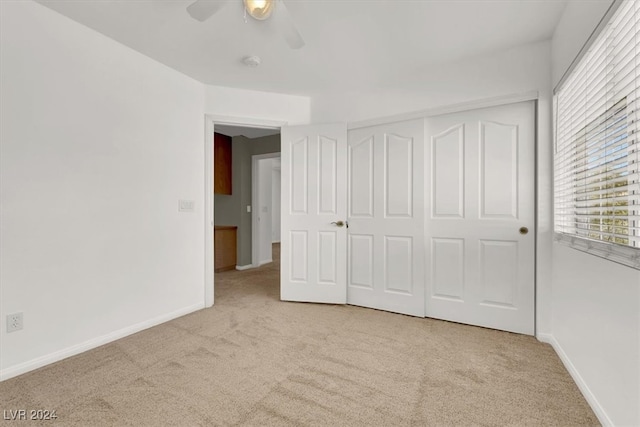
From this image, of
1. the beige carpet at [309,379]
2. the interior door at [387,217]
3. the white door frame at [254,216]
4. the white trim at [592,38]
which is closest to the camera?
the white trim at [592,38]

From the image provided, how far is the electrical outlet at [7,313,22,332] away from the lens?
181 centimetres

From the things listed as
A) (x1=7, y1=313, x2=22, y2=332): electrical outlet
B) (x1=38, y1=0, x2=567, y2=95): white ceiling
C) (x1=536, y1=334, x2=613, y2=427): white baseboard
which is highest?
(x1=38, y1=0, x2=567, y2=95): white ceiling

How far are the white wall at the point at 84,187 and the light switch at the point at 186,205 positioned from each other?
0.04 metres

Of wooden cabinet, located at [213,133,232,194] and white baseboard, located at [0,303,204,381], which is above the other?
wooden cabinet, located at [213,133,232,194]

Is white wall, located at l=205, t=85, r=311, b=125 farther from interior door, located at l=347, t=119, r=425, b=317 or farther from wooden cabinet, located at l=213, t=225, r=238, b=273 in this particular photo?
wooden cabinet, located at l=213, t=225, r=238, b=273

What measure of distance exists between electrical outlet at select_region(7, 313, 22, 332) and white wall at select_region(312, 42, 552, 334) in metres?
3.06

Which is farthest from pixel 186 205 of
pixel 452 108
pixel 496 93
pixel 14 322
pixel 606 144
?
pixel 606 144

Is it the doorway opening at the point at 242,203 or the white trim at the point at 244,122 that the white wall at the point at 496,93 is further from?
the doorway opening at the point at 242,203

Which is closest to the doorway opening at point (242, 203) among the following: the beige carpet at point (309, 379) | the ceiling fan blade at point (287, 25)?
the beige carpet at point (309, 379)

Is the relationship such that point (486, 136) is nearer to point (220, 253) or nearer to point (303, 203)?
point (303, 203)

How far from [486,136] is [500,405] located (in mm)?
2000

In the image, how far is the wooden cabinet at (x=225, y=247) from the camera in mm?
4985

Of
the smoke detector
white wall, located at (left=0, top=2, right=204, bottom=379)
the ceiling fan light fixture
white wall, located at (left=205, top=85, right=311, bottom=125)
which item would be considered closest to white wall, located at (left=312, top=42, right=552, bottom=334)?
white wall, located at (left=205, top=85, right=311, bottom=125)

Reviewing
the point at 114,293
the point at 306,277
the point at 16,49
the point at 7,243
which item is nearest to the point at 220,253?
the point at 306,277
